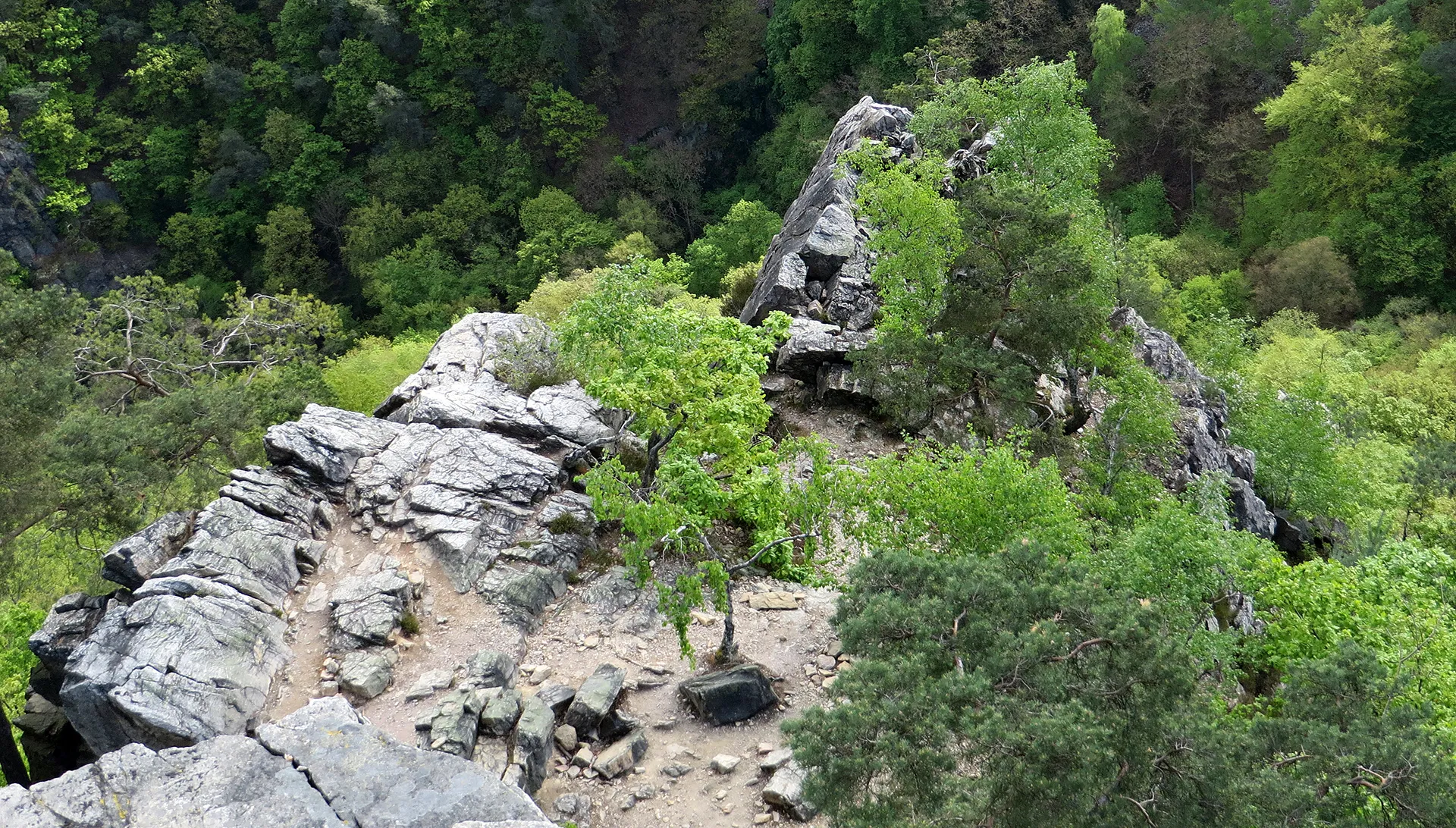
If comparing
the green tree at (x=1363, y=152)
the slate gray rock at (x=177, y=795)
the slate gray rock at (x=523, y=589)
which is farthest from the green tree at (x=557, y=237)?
the slate gray rock at (x=177, y=795)

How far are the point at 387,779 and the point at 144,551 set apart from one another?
892 cm

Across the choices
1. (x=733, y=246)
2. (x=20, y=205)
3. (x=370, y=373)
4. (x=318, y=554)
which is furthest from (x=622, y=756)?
(x=20, y=205)

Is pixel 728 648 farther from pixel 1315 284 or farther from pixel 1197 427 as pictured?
pixel 1315 284

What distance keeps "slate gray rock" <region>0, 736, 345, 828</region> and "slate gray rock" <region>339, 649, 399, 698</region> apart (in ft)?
17.1

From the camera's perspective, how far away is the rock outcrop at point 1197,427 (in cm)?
2231

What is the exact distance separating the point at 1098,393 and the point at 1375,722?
647 inches

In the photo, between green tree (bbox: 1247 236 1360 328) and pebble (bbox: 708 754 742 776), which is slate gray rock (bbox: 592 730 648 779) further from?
green tree (bbox: 1247 236 1360 328)

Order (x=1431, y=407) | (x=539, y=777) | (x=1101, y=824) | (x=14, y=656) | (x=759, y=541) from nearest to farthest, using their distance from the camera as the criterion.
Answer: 1. (x=1101, y=824)
2. (x=539, y=777)
3. (x=759, y=541)
4. (x=14, y=656)
5. (x=1431, y=407)

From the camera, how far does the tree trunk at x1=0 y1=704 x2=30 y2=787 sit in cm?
1347

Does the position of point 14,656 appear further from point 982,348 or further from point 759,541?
point 982,348

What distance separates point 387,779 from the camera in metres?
8.68

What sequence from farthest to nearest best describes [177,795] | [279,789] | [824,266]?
[824,266]
[279,789]
[177,795]

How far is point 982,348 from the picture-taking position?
63.4 ft

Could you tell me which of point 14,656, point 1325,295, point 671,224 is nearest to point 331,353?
point 671,224
